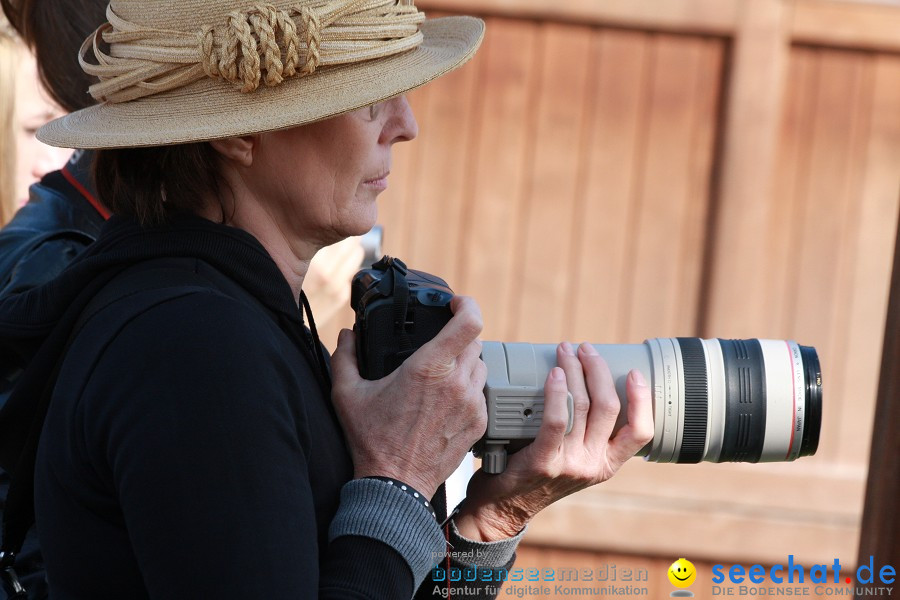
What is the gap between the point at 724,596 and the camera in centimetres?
330

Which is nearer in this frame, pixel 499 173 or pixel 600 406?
pixel 600 406

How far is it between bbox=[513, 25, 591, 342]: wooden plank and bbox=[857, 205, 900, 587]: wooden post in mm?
1750

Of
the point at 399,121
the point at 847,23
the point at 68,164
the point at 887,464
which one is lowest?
the point at 887,464

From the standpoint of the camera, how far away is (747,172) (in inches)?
120

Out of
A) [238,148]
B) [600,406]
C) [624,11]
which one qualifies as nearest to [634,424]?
[600,406]

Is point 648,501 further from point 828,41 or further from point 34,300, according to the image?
point 34,300

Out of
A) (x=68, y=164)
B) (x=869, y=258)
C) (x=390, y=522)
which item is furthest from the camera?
(x=869, y=258)

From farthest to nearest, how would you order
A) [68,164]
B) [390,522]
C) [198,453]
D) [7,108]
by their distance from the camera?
[7,108] → [68,164] → [390,522] → [198,453]

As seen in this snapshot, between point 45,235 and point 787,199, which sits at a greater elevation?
point 45,235

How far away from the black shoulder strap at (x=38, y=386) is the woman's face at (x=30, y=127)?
3.46ft

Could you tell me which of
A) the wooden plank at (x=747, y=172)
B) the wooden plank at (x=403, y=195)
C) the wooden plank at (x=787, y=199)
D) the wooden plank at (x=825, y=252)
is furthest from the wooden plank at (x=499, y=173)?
the wooden plank at (x=825, y=252)

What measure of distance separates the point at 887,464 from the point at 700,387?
29 centimetres

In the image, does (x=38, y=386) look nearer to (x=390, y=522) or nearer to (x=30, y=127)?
(x=390, y=522)

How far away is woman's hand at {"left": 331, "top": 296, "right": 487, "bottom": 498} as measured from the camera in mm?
1119
